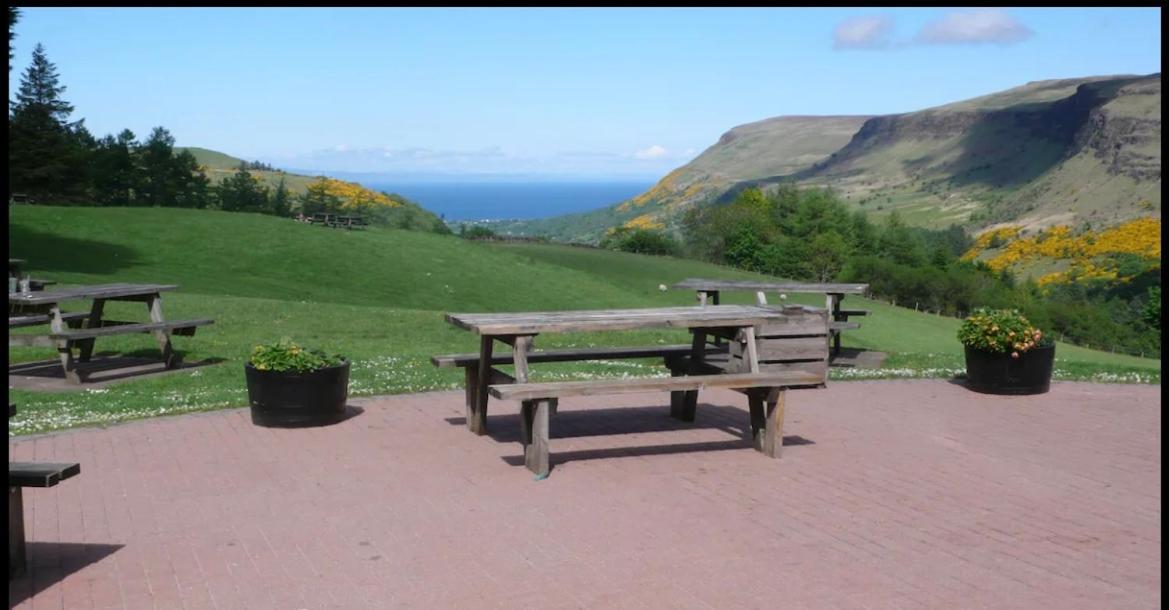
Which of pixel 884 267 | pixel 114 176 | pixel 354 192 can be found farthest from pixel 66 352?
pixel 354 192

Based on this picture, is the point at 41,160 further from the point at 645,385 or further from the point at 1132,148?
the point at 1132,148

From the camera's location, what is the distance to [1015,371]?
1283 cm

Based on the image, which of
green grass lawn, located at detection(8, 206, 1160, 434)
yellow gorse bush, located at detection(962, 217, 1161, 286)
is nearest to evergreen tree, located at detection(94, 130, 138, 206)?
green grass lawn, located at detection(8, 206, 1160, 434)

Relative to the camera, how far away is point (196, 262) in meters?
34.3

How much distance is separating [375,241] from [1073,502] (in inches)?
1482

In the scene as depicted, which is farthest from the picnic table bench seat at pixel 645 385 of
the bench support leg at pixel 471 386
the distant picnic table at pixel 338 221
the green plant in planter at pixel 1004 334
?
the distant picnic table at pixel 338 221

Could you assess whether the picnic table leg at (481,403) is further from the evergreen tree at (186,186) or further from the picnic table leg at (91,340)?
the evergreen tree at (186,186)

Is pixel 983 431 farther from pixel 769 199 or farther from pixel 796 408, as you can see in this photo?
pixel 769 199

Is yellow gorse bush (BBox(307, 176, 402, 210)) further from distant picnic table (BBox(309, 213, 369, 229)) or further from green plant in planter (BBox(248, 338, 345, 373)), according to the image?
green plant in planter (BBox(248, 338, 345, 373))

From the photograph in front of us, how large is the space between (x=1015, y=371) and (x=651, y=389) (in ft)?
19.8

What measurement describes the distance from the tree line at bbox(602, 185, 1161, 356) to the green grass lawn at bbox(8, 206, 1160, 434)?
100.0 ft

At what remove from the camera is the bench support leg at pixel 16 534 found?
5.88 metres

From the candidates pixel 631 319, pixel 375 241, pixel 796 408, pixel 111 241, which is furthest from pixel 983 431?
pixel 375 241

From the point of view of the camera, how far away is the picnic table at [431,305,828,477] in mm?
8477
